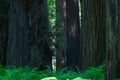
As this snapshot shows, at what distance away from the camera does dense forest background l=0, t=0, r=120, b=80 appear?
8.80 meters

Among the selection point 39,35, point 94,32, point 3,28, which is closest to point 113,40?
point 94,32

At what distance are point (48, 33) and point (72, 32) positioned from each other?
13.5 ft

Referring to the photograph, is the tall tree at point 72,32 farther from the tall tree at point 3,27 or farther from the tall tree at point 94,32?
the tall tree at point 94,32

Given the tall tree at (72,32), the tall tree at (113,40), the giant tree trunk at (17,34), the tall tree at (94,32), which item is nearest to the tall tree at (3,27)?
the giant tree trunk at (17,34)

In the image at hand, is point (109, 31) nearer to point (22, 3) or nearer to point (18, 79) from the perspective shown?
point (18, 79)

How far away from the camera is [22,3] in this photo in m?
14.9

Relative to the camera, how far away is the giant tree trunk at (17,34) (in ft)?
48.5

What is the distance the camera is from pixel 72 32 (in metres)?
20.5

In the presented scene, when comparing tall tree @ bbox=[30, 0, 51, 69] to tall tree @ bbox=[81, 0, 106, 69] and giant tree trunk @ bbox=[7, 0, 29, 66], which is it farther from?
tall tree @ bbox=[81, 0, 106, 69]

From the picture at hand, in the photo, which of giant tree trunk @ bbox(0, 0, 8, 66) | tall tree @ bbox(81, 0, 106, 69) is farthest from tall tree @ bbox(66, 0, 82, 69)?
tall tree @ bbox(81, 0, 106, 69)

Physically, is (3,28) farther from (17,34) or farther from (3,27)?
(17,34)

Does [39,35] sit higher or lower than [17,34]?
lower

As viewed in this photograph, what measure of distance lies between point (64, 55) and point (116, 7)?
17807mm

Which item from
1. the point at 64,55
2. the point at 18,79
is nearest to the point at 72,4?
the point at 64,55
